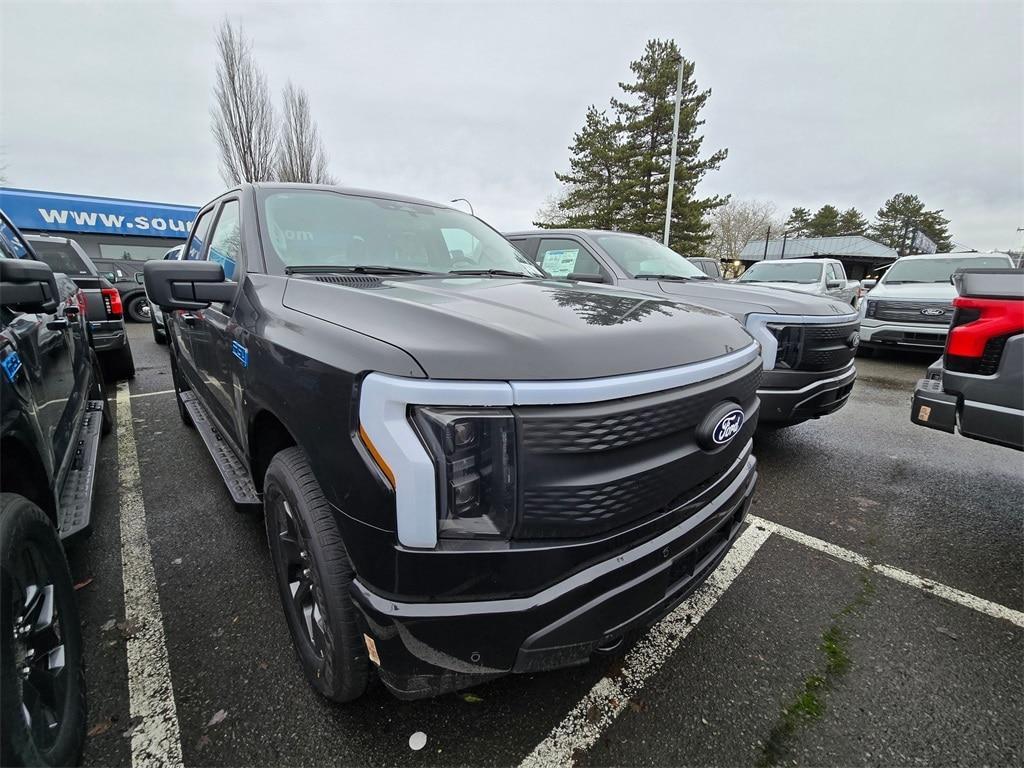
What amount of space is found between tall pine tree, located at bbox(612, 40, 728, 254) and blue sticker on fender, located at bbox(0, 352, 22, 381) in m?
28.6

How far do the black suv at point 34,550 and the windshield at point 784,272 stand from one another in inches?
466

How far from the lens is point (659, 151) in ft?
89.2

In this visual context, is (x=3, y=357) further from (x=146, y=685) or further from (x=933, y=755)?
(x=933, y=755)

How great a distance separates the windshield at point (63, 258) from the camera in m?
6.87

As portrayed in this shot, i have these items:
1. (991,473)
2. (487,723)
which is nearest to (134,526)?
(487,723)

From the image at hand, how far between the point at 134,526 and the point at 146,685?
142cm

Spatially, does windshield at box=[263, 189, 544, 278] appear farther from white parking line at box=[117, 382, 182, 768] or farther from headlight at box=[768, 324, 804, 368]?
headlight at box=[768, 324, 804, 368]

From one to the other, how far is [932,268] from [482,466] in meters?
11.2

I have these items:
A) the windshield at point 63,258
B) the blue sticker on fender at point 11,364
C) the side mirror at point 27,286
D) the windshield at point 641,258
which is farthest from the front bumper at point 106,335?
the windshield at point 641,258

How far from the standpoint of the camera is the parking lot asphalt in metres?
1.55

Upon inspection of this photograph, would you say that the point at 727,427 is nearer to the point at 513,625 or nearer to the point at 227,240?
the point at 513,625

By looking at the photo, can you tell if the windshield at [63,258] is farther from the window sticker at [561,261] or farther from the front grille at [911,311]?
the front grille at [911,311]

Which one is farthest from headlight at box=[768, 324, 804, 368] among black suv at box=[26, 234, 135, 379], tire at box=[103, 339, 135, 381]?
tire at box=[103, 339, 135, 381]

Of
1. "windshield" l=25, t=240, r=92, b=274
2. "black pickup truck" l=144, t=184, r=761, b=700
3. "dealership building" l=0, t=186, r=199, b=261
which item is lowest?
"black pickup truck" l=144, t=184, r=761, b=700
